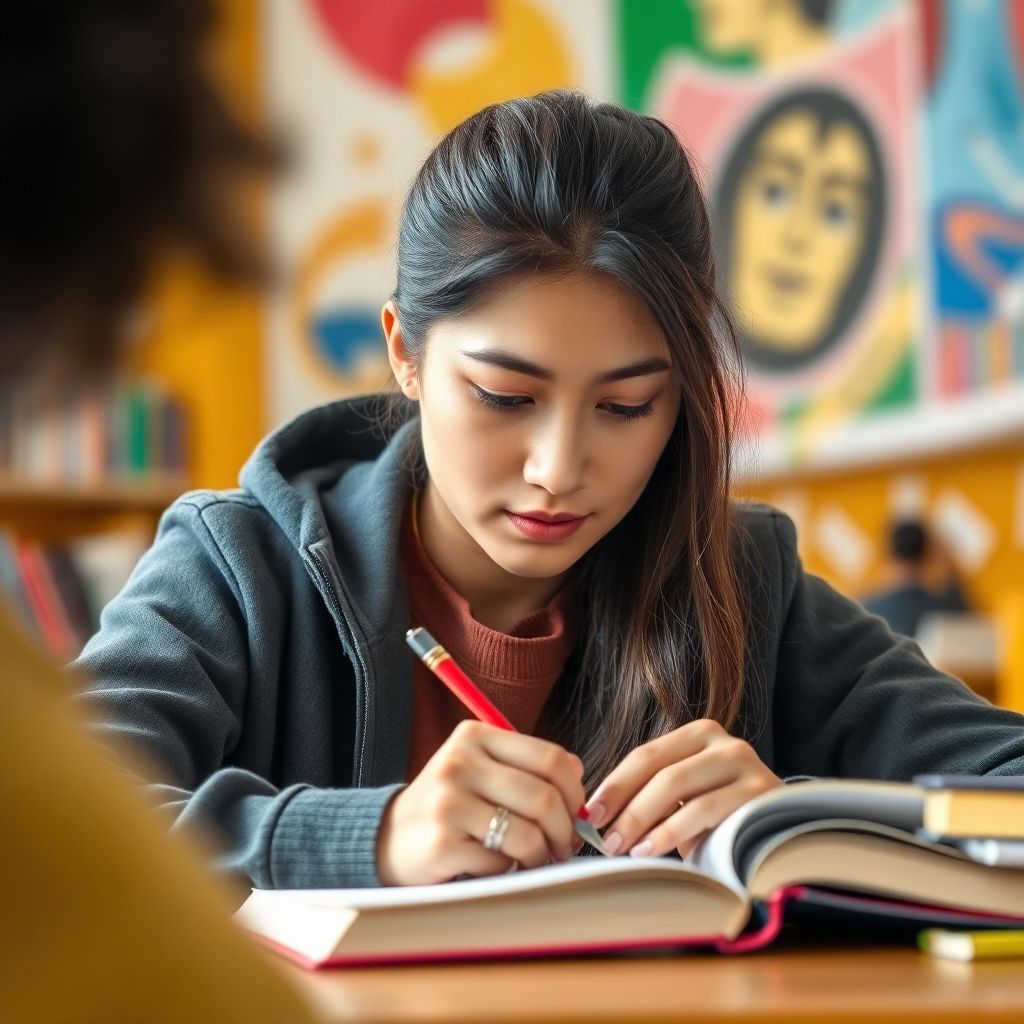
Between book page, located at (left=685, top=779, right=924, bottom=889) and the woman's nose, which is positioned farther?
the woman's nose

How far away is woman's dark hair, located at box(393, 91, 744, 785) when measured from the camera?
4.06 feet

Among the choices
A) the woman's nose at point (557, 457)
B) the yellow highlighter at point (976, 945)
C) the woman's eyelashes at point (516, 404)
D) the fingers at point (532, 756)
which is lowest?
the yellow highlighter at point (976, 945)

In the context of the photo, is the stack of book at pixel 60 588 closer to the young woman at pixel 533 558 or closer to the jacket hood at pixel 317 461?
the jacket hood at pixel 317 461

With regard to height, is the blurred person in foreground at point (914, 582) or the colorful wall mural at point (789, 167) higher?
the colorful wall mural at point (789, 167)

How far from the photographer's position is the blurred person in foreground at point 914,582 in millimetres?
3553

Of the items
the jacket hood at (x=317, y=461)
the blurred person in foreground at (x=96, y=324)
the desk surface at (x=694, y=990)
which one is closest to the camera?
the blurred person in foreground at (x=96, y=324)

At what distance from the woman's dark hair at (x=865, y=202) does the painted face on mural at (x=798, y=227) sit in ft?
0.04

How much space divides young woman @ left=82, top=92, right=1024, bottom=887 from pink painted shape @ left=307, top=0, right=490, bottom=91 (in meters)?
3.54

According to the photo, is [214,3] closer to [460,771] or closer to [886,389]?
[460,771]

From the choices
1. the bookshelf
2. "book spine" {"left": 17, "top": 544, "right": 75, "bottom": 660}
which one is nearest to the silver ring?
"book spine" {"left": 17, "top": 544, "right": 75, "bottom": 660}

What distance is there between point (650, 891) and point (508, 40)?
4258mm

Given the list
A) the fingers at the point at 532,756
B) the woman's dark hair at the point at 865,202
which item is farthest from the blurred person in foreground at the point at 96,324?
the woman's dark hair at the point at 865,202

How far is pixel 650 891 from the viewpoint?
763mm

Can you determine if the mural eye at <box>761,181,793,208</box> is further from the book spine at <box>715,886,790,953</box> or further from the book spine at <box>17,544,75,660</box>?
the book spine at <box>715,886,790,953</box>
